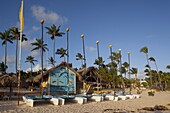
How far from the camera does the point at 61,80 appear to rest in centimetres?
2634

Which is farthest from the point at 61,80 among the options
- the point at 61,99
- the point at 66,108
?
the point at 66,108

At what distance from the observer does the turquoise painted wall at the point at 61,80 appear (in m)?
25.5

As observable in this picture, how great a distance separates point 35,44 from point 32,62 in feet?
105

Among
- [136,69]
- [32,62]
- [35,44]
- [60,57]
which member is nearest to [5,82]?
[35,44]

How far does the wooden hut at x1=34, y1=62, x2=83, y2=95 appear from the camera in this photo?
998 inches

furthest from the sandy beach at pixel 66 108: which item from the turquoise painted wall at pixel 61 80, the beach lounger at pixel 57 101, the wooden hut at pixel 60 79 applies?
the turquoise painted wall at pixel 61 80

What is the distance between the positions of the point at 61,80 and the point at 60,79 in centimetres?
22

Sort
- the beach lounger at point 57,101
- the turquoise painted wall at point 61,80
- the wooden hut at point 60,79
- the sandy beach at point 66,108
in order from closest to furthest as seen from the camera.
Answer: the sandy beach at point 66,108 < the beach lounger at point 57,101 < the wooden hut at point 60,79 < the turquoise painted wall at point 61,80

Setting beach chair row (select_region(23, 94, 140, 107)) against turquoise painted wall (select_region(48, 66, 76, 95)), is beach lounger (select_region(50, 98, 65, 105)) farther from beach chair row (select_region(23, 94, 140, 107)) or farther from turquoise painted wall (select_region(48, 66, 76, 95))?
turquoise painted wall (select_region(48, 66, 76, 95))

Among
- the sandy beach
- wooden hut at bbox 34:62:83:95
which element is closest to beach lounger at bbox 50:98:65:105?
the sandy beach

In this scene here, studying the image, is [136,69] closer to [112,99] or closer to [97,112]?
[112,99]

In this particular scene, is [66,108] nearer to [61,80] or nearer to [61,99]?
[61,99]

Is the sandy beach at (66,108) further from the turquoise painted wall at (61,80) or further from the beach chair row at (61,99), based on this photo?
the turquoise painted wall at (61,80)

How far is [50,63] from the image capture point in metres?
64.1
